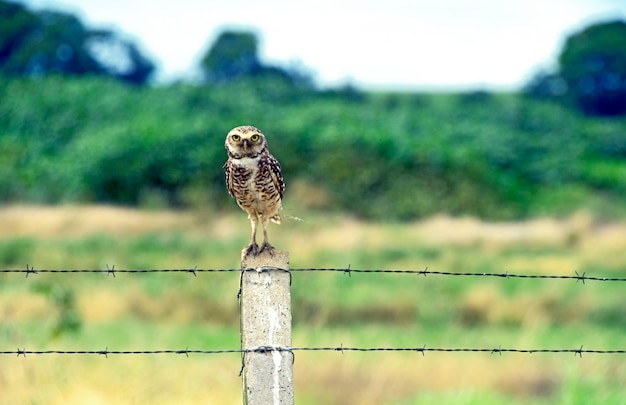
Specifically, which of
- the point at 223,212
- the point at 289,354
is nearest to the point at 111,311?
the point at 289,354

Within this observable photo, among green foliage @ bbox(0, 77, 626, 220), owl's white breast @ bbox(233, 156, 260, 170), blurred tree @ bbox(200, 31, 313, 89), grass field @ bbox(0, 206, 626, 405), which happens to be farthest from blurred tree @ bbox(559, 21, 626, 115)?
owl's white breast @ bbox(233, 156, 260, 170)

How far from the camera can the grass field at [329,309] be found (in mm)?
9023

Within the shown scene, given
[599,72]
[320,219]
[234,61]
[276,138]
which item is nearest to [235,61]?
[234,61]

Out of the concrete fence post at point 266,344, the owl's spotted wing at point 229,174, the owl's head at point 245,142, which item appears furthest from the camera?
the owl's spotted wing at point 229,174

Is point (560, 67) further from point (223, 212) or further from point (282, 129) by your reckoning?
point (223, 212)

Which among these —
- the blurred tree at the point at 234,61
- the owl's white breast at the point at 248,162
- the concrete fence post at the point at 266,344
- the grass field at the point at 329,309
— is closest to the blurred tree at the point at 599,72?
the blurred tree at the point at 234,61

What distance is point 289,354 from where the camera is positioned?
13.5 ft

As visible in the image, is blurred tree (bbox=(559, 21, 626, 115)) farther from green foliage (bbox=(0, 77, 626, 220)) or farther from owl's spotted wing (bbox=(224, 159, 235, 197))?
owl's spotted wing (bbox=(224, 159, 235, 197))

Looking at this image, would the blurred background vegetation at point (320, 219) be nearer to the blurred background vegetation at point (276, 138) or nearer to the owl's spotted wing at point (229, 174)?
the blurred background vegetation at point (276, 138)

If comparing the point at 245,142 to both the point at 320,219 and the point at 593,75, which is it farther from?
the point at 593,75

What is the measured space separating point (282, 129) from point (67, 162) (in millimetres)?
6421

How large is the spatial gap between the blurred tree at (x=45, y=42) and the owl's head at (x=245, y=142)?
35017 millimetres

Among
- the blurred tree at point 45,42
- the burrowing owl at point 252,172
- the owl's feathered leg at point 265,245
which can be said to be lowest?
the owl's feathered leg at point 265,245

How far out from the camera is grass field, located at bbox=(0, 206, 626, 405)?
29.6ft
